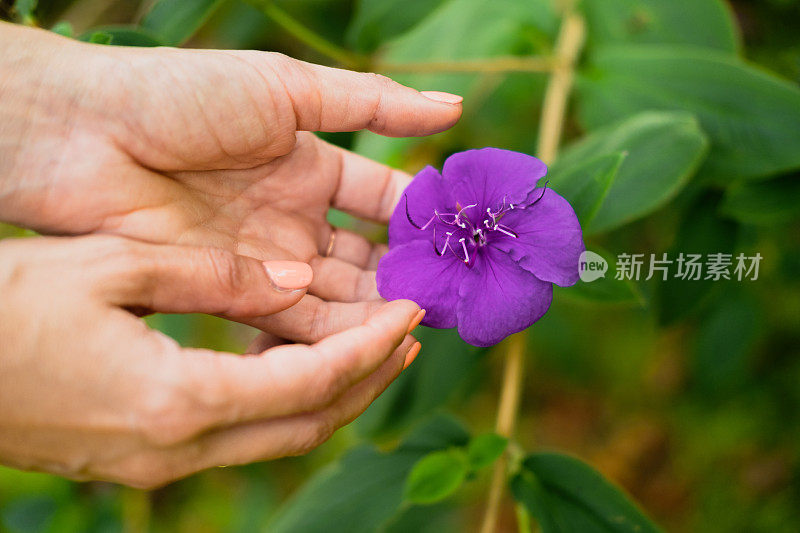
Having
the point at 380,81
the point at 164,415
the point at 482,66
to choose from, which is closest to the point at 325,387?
the point at 164,415

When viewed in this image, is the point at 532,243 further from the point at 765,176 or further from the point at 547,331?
the point at 547,331

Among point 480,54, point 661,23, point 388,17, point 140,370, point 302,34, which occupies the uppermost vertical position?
point 661,23

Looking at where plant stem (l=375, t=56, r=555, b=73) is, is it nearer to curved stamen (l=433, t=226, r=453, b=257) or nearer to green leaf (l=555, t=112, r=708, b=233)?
green leaf (l=555, t=112, r=708, b=233)

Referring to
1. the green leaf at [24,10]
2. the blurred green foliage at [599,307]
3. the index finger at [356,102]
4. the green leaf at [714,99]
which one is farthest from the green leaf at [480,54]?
the green leaf at [24,10]

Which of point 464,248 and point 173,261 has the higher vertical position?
point 464,248

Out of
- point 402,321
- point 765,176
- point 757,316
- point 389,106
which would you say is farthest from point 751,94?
point 402,321

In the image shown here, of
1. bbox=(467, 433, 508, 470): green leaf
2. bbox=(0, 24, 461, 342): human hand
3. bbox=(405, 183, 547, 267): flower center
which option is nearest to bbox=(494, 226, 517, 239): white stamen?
bbox=(405, 183, 547, 267): flower center

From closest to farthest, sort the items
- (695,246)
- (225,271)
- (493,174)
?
(225,271) → (493,174) → (695,246)

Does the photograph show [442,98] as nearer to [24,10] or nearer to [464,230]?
[464,230]
